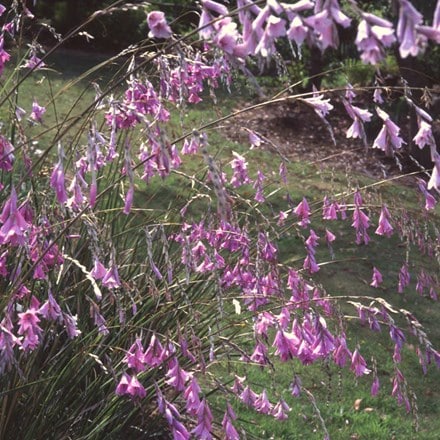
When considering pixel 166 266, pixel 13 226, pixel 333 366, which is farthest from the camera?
pixel 333 366

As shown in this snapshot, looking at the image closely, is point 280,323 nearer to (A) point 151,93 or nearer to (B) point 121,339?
(B) point 121,339

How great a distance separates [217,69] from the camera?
139 inches

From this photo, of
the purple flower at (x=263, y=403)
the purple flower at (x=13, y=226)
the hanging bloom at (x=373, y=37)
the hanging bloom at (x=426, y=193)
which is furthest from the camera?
the purple flower at (x=263, y=403)

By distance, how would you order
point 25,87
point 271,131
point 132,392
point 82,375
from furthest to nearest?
point 25,87, point 271,131, point 82,375, point 132,392

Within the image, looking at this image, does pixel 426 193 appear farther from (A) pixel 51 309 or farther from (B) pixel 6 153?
(B) pixel 6 153

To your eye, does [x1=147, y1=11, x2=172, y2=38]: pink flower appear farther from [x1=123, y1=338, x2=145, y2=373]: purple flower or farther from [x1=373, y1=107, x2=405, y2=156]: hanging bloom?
[x1=123, y1=338, x2=145, y2=373]: purple flower

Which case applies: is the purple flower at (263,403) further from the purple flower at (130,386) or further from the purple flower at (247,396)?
the purple flower at (130,386)

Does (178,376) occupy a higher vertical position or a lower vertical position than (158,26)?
lower

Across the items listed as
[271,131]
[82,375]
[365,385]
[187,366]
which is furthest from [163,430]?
[271,131]

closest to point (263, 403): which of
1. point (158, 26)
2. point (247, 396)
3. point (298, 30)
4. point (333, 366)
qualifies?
point (247, 396)

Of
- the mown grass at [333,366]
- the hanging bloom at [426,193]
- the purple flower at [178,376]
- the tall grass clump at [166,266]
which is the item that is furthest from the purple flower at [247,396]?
the hanging bloom at [426,193]

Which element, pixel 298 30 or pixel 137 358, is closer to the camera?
pixel 298 30

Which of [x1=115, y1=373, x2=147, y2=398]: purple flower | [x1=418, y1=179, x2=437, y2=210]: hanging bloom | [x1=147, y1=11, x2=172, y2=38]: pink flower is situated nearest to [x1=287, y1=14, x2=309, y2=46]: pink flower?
[x1=147, y1=11, x2=172, y2=38]: pink flower

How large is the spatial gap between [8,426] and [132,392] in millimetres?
673
